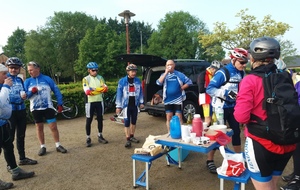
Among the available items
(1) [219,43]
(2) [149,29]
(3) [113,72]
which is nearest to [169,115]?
(1) [219,43]

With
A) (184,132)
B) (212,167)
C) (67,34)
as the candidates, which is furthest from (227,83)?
(67,34)

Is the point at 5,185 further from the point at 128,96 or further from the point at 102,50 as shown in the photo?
the point at 102,50

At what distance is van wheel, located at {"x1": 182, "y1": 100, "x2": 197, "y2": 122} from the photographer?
23.7 feet

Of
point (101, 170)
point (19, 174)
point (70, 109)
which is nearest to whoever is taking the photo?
point (19, 174)

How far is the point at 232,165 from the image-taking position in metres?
2.78

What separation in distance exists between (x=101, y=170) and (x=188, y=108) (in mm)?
3812

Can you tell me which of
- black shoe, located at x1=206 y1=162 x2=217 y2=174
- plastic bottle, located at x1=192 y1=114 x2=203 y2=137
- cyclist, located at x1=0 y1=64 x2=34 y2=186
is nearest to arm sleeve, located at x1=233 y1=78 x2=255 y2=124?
plastic bottle, located at x1=192 y1=114 x2=203 y2=137

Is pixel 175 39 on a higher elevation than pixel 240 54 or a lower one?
higher

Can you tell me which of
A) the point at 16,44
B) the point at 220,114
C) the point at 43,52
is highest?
the point at 16,44

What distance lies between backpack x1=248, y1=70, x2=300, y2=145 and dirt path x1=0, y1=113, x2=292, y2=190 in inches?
77.4

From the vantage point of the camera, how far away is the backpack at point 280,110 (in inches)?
67.2

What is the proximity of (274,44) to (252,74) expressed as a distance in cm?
29

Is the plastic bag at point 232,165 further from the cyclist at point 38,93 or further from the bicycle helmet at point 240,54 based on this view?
the cyclist at point 38,93

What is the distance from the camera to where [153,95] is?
7.93m
